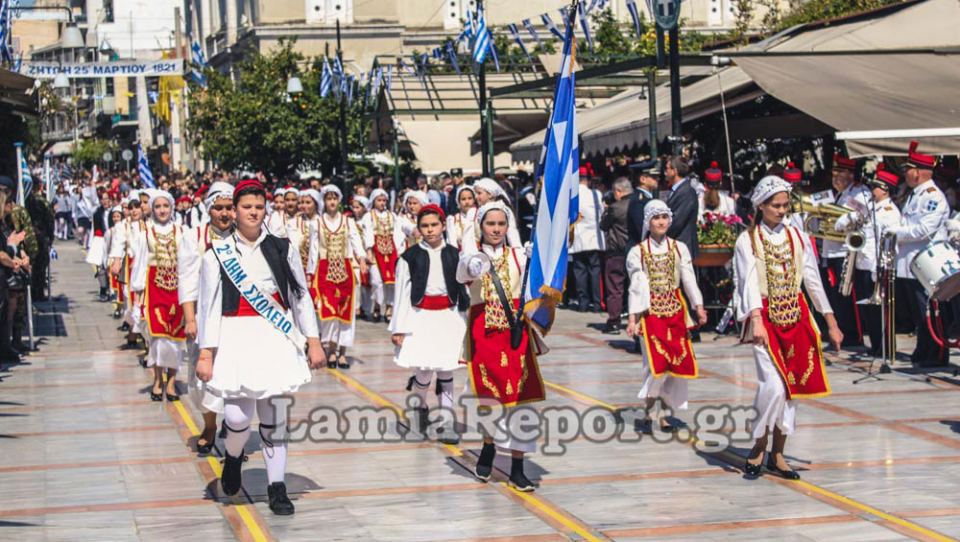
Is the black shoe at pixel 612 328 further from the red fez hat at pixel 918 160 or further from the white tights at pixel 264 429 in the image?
the white tights at pixel 264 429

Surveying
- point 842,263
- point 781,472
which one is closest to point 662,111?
point 842,263

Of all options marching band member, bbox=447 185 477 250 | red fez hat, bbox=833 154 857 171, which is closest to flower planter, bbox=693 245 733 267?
red fez hat, bbox=833 154 857 171

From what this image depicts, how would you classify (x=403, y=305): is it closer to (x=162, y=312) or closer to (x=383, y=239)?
(x=162, y=312)

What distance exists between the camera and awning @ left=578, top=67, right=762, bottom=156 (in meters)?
19.0

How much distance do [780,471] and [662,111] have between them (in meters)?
12.0

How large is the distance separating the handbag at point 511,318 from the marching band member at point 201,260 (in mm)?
1857

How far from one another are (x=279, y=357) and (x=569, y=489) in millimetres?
2028

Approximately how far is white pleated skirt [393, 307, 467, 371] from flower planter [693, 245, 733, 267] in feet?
22.5

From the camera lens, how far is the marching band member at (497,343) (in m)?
9.79

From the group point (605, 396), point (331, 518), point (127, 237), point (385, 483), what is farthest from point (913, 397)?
point (127, 237)

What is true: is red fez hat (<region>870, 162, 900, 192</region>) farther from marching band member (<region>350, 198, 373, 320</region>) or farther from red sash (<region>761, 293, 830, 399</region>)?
marching band member (<region>350, 198, 373, 320</region>)

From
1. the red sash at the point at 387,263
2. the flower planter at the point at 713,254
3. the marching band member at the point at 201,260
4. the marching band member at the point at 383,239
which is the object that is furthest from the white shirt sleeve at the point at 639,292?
the red sash at the point at 387,263

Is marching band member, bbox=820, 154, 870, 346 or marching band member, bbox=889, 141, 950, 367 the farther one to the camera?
marching band member, bbox=820, 154, 870, 346

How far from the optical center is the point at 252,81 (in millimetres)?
45750
